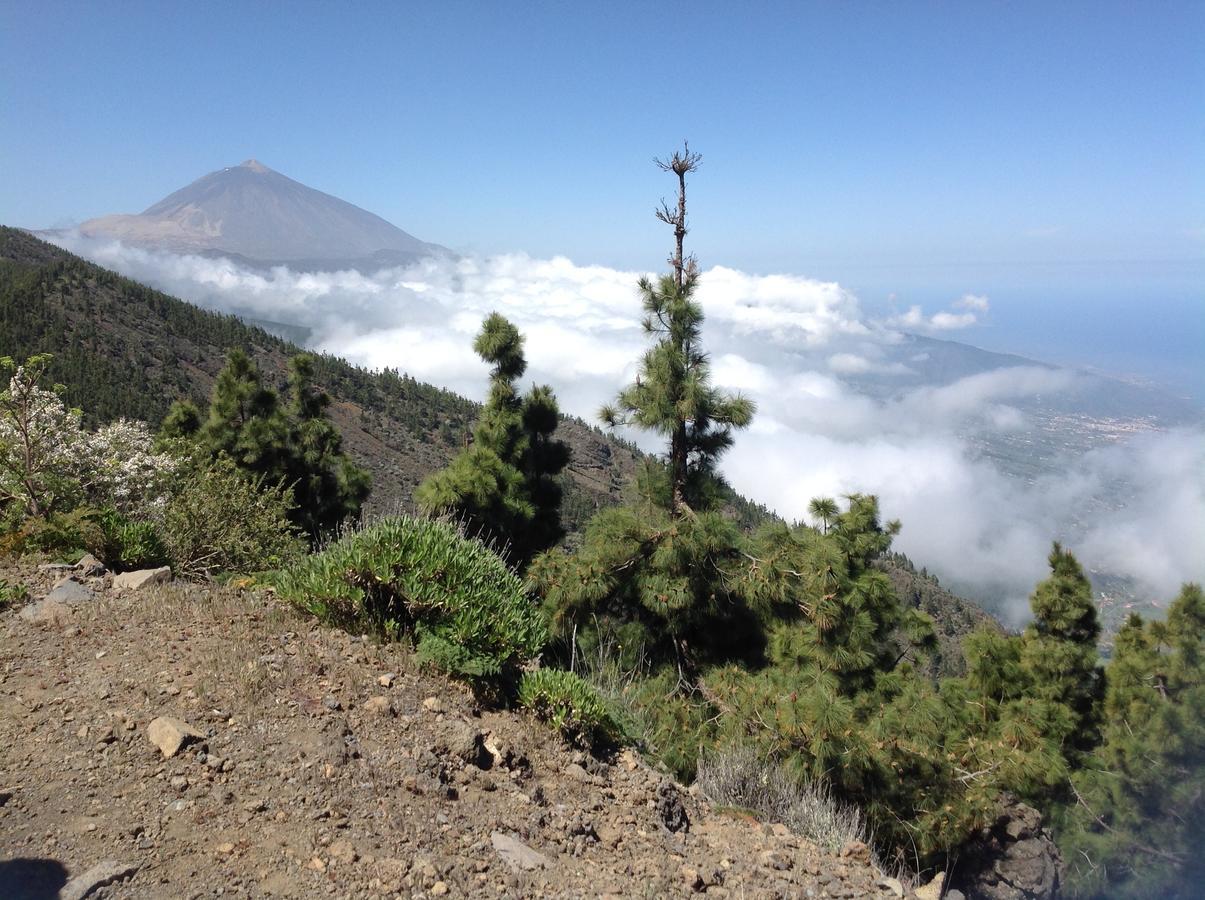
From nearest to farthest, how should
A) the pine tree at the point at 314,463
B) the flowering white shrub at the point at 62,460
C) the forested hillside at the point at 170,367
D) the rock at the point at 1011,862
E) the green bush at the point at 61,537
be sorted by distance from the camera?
the green bush at the point at 61,537, the rock at the point at 1011,862, the flowering white shrub at the point at 62,460, the pine tree at the point at 314,463, the forested hillside at the point at 170,367

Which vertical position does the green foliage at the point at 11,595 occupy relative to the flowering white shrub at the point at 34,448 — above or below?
below

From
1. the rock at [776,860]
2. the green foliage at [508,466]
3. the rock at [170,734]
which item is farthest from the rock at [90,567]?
the rock at [776,860]

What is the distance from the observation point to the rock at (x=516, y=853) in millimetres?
3367

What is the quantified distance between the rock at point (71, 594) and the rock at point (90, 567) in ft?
1.28

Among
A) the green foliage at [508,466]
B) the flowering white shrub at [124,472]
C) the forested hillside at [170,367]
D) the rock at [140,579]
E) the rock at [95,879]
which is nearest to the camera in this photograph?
the rock at [95,879]

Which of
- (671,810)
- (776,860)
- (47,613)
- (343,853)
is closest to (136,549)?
(47,613)

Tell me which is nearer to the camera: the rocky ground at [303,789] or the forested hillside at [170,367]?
the rocky ground at [303,789]

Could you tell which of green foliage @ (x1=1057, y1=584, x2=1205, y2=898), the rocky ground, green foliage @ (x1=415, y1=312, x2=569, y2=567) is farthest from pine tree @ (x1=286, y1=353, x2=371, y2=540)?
green foliage @ (x1=1057, y1=584, x2=1205, y2=898)

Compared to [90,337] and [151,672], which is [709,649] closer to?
[151,672]

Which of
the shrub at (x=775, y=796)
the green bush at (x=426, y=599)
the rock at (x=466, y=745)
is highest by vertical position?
the green bush at (x=426, y=599)

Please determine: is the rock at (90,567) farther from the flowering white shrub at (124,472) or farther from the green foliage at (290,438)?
the green foliage at (290,438)

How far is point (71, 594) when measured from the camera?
18.7 feet

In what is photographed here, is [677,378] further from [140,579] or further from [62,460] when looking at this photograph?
[62,460]

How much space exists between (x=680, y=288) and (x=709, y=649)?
455cm
